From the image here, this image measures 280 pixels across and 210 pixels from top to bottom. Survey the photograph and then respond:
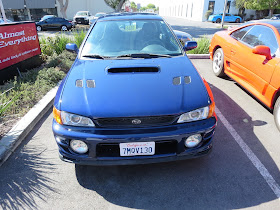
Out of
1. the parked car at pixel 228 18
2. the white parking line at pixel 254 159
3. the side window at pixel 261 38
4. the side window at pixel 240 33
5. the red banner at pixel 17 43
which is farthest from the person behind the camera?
the parked car at pixel 228 18

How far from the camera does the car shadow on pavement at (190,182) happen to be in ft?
6.98

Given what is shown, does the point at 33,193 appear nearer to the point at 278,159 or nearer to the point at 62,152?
the point at 62,152

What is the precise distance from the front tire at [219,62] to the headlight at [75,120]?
166 inches

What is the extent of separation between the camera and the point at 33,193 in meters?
2.25

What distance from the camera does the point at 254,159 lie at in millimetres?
2686

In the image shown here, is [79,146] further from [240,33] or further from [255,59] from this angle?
[240,33]

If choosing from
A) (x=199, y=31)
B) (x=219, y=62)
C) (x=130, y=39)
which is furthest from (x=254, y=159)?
(x=199, y=31)

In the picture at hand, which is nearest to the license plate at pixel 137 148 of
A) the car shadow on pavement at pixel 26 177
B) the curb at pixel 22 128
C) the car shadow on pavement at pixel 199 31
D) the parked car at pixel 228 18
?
the car shadow on pavement at pixel 26 177

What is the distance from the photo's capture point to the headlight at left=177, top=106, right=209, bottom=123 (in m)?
2.12

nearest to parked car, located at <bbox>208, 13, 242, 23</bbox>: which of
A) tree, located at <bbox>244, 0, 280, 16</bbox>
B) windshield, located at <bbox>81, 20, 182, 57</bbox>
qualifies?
tree, located at <bbox>244, 0, 280, 16</bbox>

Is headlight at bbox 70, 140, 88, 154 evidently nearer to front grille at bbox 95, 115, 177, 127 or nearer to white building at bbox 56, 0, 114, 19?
front grille at bbox 95, 115, 177, 127

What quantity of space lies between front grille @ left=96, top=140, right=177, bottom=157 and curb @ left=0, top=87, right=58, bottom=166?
148 cm

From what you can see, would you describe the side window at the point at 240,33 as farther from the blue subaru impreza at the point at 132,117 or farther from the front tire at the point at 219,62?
the blue subaru impreza at the point at 132,117

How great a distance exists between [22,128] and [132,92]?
2.03m
